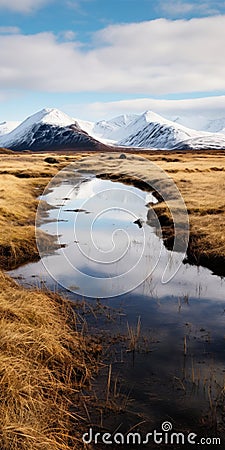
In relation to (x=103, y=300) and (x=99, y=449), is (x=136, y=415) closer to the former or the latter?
(x=99, y=449)

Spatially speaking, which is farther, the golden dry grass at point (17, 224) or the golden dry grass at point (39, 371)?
the golden dry grass at point (17, 224)

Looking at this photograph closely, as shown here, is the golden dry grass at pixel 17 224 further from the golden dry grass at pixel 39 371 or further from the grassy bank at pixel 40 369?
the golden dry grass at pixel 39 371

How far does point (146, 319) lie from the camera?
1413 cm

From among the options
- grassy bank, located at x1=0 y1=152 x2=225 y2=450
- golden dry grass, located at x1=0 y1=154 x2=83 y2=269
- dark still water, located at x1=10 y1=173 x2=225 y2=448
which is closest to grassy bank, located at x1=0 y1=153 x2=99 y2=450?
grassy bank, located at x1=0 y1=152 x2=225 y2=450

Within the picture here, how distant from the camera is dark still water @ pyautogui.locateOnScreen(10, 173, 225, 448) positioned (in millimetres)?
9461

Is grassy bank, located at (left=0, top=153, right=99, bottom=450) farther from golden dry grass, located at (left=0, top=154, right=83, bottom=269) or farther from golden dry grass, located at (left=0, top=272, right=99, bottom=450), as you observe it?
golden dry grass, located at (left=0, top=154, right=83, bottom=269)


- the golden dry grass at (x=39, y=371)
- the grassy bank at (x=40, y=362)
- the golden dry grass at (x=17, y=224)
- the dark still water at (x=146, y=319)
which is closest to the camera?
the golden dry grass at (x=39, y=371)

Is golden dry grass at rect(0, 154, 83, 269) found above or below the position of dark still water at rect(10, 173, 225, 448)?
above

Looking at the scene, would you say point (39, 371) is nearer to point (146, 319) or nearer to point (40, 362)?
point (40, 362)

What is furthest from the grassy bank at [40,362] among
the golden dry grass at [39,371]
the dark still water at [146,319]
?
the dark still water at [146,319]

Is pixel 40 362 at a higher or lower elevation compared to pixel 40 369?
lower

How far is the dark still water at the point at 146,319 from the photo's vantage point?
9461mm

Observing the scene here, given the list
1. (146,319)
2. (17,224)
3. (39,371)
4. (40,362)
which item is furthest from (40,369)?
(17,224)

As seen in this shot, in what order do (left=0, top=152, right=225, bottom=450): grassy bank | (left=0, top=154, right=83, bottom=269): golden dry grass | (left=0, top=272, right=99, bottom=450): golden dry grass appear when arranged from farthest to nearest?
(left=0, top=154, right=83, bottom=269): golden dry grass < (left=0, top=152, right=225, bottom=450): grassy bank < (left=0, top=272, right=99, bottom=450): golden dry grass
